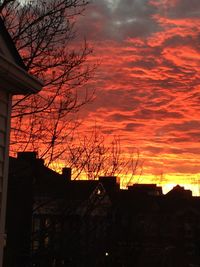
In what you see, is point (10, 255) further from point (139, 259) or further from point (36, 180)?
point (139, 259)

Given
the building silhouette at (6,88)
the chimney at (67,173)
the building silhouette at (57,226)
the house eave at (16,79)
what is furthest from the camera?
the building silhouette at (57,226)

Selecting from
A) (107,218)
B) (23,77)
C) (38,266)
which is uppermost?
(23,77)

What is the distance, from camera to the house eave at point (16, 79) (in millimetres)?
5945

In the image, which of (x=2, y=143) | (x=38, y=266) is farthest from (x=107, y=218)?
(x=2, y=143)

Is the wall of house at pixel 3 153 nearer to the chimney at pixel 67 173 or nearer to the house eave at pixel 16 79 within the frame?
the house eave at pixel 16 79

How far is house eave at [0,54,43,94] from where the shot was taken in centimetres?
595

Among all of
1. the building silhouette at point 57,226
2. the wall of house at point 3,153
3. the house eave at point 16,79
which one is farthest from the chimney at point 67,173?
the wall of house at point 3,153

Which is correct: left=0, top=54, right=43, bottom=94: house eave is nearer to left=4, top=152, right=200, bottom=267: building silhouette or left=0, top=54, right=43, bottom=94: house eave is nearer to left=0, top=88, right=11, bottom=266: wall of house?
left=0, top=88, right=11, bottom=266: wall of house

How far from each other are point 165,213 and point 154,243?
5737 millimetres

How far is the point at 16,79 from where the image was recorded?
20.7 feet

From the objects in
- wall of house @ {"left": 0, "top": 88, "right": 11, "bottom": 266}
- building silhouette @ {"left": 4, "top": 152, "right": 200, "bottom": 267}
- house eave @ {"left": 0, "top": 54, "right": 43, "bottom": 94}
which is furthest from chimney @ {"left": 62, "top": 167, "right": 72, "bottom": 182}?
wall of house @ {"left": 0, "top": 88, "right": 11, "bottom": 266}

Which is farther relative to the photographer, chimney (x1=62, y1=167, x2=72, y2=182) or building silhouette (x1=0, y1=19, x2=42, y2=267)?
chimney (x1=62, y1=167, x2=72, y2=182)

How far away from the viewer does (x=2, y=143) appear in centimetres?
625

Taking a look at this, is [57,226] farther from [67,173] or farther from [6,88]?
[6,88]
